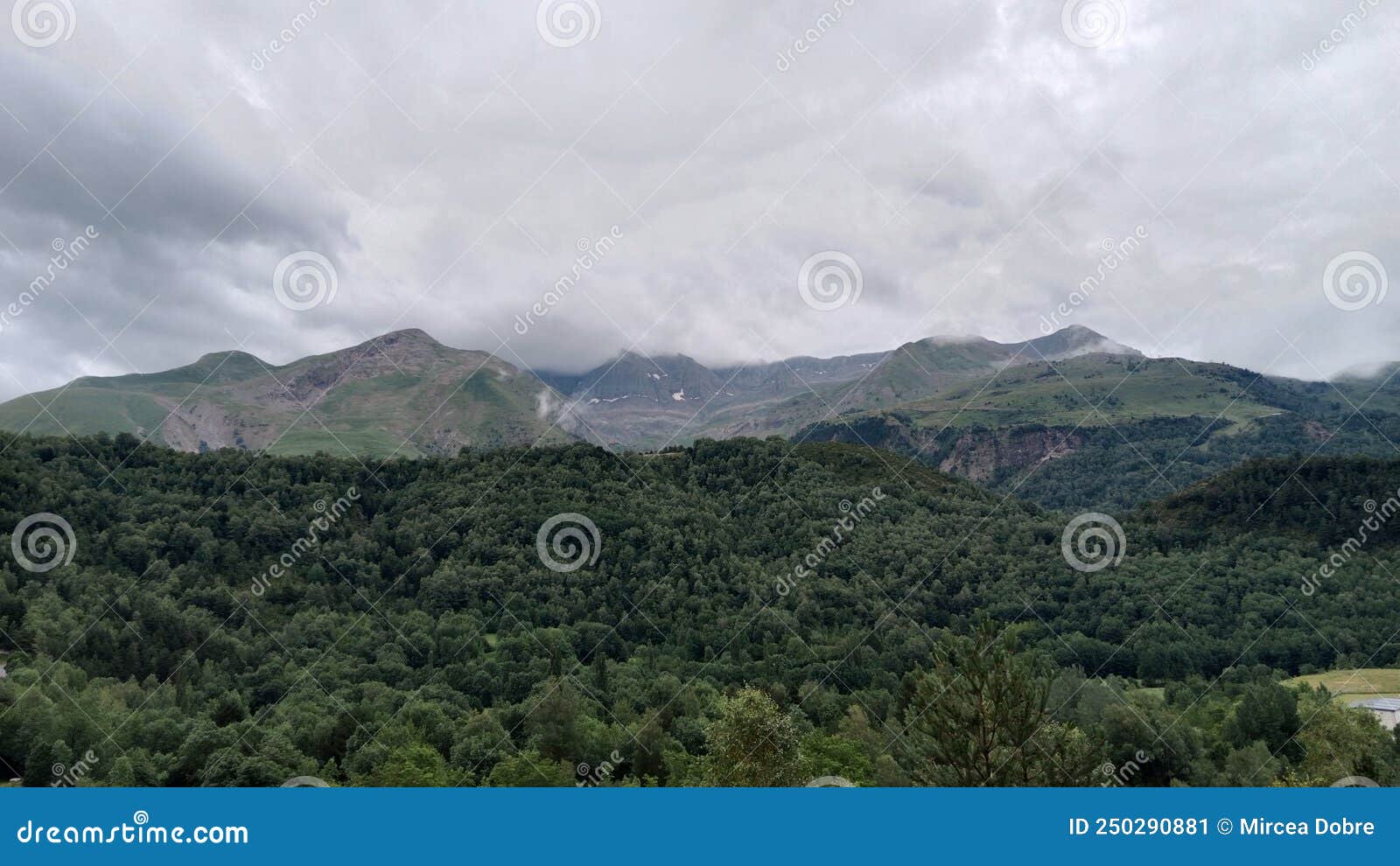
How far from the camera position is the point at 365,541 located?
452 feet

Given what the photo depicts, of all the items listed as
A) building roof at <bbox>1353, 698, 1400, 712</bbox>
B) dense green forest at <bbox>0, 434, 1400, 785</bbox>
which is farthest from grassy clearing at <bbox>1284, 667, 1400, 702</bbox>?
dense green forest at <bbox>0, 434, 1400, 785</bbox>

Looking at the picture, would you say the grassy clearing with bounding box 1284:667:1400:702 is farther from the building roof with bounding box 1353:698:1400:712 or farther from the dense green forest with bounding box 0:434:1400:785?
the dense green forest with bounding box 0:434:1400:785

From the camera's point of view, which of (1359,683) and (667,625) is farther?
(667,625)

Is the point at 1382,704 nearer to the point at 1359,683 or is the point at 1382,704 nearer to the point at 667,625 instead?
the point at 1359,683

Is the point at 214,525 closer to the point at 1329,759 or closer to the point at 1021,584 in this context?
the point at 1021,584

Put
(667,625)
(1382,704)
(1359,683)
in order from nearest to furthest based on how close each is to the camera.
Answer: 1. (1382,704)
2. (1359,683)
3. (667,625)

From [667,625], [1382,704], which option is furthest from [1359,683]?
[667,625]

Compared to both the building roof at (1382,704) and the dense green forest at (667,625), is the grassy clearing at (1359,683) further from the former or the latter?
the dense green forest at (667,625)

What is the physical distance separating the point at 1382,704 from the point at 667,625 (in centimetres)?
8227

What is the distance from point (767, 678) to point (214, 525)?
315ft

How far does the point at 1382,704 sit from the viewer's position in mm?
67312

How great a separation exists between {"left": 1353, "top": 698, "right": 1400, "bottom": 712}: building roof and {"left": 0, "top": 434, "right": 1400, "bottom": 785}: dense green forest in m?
3.51

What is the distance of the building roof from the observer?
65.7m

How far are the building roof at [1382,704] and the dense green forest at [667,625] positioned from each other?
351 cm
